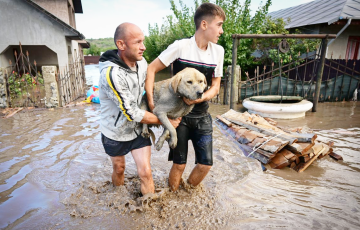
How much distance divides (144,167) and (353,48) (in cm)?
1483

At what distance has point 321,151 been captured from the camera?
187 inches

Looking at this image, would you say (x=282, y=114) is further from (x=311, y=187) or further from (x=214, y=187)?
(x=214, y=187)

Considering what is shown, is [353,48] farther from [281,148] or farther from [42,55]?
[42,55]

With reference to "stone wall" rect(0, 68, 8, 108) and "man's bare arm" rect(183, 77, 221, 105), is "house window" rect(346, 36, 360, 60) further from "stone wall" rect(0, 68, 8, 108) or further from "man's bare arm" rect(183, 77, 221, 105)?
"stone wall" rect(0, 68, 8, 108)

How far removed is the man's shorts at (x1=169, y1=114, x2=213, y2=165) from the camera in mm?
3203

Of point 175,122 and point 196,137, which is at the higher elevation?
point 175,122

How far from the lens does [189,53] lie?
10.2 feet

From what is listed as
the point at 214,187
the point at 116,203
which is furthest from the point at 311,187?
the point at 116,203

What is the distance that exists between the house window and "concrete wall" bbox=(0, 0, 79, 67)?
15.0m

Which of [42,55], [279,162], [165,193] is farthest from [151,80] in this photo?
[42,55]

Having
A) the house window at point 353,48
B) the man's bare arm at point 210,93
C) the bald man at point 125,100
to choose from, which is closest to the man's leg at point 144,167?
the bald man at point 125,100

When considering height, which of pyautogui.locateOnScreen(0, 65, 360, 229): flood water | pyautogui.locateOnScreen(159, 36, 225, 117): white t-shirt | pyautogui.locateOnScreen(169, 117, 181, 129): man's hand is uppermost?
pyautogui.locateOnScreen(159, 36, 225, 117): white t-shirt

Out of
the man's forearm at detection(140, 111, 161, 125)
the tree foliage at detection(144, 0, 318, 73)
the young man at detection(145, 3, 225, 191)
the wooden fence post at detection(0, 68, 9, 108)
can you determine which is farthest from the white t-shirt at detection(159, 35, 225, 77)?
the tree foliage at detection(144, 0, 318, 73)

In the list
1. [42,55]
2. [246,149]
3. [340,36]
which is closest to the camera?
[246,149]
